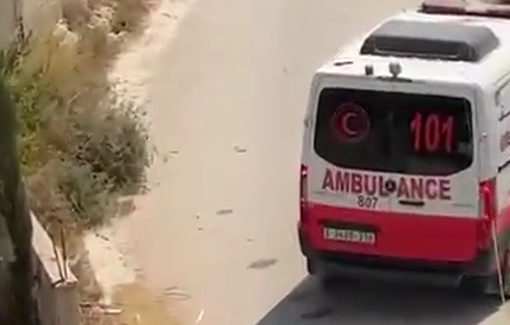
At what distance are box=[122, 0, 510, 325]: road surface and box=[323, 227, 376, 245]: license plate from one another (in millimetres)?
624

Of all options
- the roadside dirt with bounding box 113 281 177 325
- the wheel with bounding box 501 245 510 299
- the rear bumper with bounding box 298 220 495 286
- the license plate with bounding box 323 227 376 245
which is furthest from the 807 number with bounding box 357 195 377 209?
the roadside dirt with bounding box 113 281 177 325

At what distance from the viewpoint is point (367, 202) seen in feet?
37.2

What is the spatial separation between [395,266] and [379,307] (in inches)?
20.0

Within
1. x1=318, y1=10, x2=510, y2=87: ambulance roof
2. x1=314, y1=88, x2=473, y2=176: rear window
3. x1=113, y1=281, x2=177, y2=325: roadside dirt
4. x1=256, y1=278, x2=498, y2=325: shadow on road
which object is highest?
x1=318, y1=10, x2=510, y2=87: ambulance roof

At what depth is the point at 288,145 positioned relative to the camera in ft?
51.8

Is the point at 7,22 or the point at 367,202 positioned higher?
the point at 7,22

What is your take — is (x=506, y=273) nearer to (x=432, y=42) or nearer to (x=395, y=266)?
(x=395, y=266)

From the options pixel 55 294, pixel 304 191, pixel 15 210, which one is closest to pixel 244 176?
pixel 304 191

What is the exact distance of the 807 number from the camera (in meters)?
11.3

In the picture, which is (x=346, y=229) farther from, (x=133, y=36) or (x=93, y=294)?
(x=133, y=36)

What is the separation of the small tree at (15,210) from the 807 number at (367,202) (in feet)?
8.67

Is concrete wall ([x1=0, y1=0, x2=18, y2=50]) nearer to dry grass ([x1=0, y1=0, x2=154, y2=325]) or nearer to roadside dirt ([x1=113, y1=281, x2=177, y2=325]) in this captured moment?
dry grass ([x1=0, y1=0, x2=154, y2=325])

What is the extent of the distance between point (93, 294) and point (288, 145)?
448 centimetres

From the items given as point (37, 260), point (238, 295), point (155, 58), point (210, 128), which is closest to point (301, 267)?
point (238, 295)
